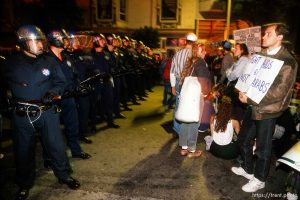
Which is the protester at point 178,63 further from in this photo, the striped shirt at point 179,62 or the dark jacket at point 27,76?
the dark jacket at point 27,76

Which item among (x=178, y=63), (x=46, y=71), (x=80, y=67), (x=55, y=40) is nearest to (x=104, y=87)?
(x=80, y=67)

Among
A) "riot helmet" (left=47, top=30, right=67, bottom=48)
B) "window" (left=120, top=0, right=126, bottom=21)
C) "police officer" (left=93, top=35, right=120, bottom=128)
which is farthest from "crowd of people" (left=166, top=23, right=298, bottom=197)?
"window" (left=120, top=0, right=126, bottom=21)

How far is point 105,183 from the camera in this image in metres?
4.30

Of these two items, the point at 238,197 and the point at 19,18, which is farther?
the point at 19,18

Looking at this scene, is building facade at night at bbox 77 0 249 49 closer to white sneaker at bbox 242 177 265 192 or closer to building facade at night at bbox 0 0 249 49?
building facade at night at bbox 0 0 249 49

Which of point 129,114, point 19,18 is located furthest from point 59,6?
point 129,114

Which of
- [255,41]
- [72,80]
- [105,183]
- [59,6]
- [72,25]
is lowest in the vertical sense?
[105,183]

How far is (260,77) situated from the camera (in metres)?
3.80

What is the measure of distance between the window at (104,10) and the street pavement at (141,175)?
57.5 ft

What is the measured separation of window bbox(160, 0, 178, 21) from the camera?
75.6 feet

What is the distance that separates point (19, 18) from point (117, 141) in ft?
56.2

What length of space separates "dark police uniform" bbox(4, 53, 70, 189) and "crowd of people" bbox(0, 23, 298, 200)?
1cm

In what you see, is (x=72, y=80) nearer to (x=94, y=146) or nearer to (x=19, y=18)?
(x=94, y=146)

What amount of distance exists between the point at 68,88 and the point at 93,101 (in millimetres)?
1955
